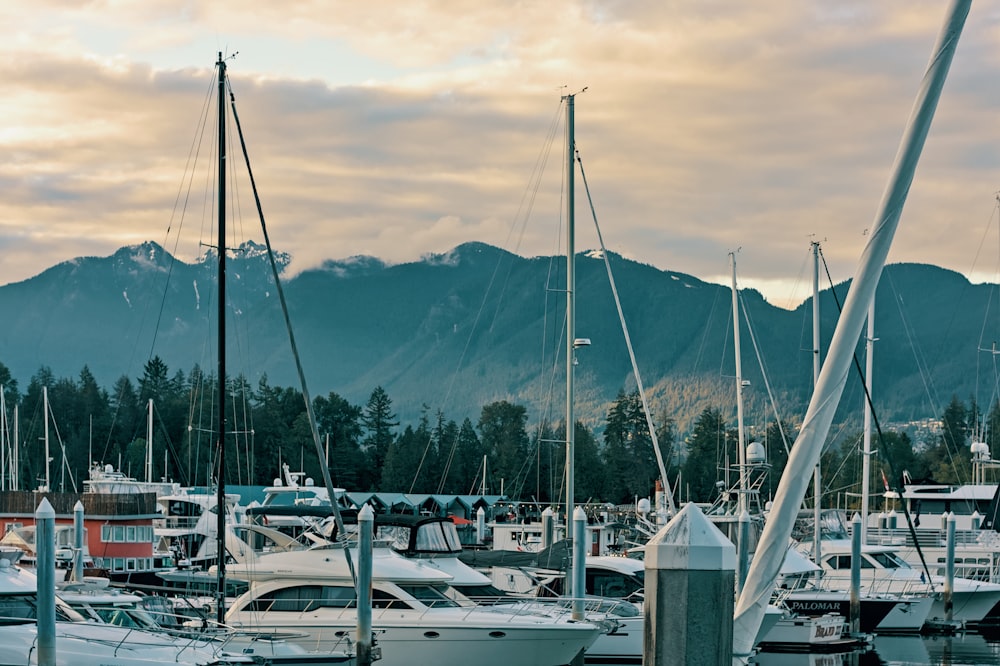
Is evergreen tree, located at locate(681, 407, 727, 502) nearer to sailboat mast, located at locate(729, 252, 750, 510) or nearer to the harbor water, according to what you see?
sailboat mast, located at locate(729, 252, 750, 510)

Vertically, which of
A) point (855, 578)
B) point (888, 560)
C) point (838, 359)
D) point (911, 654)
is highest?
point (838, 359)

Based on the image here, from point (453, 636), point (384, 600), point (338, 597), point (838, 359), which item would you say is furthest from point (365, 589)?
point (838, 359)

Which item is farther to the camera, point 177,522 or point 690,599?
point 177,522

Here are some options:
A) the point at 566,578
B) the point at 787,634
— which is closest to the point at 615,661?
the point at 566,578

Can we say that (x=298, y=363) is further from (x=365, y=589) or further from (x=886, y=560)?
(x=886, y=560)

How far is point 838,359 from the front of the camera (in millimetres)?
14570

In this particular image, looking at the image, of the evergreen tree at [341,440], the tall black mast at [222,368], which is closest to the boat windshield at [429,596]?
the tall black mast at [222,368]

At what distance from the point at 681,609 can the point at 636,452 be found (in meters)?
153

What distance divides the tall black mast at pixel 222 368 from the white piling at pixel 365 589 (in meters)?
2.78

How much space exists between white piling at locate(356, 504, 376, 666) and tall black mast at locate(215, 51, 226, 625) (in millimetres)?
2782

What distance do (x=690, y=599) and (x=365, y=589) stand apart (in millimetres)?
14182

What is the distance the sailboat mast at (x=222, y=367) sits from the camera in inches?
1092

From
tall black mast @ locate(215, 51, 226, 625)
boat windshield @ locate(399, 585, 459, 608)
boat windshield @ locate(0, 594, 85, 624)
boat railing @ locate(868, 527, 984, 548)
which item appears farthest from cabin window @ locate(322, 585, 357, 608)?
boat railing @ locate(868, 527, 984, 548)

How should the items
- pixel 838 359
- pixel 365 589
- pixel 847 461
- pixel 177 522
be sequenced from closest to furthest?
pixel 838 359
pixel 365 589
pixel 177 522
pixel 847 461
